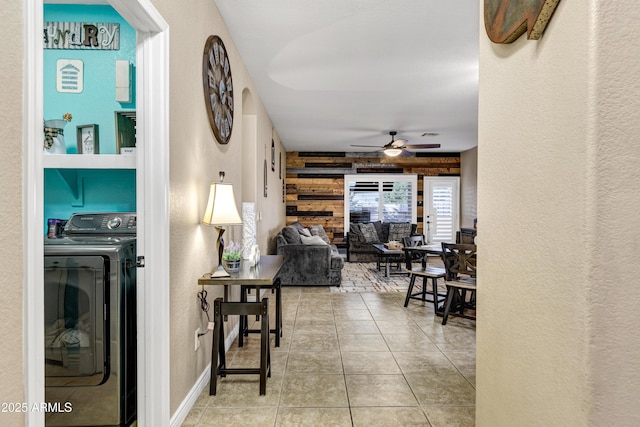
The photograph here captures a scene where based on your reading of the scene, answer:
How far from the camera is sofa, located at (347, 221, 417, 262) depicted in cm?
854

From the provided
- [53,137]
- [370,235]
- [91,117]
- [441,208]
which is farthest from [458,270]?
[441,208]

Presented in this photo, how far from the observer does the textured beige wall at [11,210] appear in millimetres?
931

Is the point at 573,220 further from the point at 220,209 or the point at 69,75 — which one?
the point at 69,75

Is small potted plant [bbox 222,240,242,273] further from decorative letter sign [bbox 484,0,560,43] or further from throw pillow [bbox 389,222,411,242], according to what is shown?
throw pillow [bbox 389,222,411,242]

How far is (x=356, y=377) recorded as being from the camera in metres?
2.68

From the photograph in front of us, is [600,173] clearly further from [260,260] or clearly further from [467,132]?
[467,132]

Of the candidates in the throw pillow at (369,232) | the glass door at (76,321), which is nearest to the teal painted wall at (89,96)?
the glass door at (76,321)

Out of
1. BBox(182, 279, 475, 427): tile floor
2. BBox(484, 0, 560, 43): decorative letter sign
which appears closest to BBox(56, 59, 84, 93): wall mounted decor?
BBox(182, 279, 475, 427): tile floor

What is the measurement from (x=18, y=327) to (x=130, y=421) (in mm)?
1261

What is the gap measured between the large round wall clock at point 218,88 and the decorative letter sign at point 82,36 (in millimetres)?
575

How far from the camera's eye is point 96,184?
7.84 feet

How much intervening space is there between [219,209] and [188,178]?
0.29 metres

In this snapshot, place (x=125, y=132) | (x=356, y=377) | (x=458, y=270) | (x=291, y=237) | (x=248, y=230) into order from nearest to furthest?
1. (x=125, y=132)
2. (x=356, y=377)
3. (x=248, y=230)
4. (x=458, y=270)
5. (x=291, y=237)

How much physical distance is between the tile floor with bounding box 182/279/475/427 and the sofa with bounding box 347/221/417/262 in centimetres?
427
